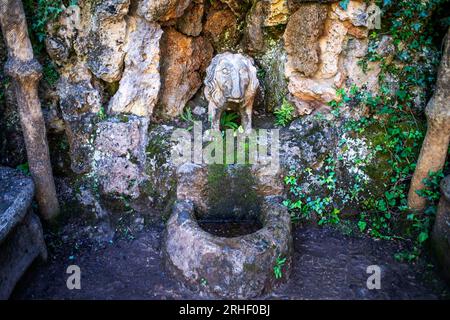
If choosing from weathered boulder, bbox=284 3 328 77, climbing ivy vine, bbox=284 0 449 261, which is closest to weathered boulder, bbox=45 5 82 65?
weathered boulder, bbox=284 3 328 77

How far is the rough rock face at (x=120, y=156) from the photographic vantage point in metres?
5.50

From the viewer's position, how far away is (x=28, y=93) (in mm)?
4711

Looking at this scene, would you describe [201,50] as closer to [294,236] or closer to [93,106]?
[93,106]

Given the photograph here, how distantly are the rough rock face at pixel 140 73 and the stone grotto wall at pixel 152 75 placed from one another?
13 millimetres

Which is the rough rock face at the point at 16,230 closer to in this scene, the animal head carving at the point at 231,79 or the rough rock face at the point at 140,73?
the rough rock face at the point at 140,73

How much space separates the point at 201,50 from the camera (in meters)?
6.29

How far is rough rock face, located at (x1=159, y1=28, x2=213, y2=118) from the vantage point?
19.4 feet

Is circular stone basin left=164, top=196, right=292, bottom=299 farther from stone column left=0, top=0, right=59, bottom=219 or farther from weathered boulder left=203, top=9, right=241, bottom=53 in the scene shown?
weathered boulder left=203, top=9, right=241, bottom=53

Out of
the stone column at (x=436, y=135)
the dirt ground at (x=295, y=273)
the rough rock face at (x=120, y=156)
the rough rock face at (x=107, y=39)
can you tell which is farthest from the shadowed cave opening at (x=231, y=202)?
the stone column at (x=436, y=135)

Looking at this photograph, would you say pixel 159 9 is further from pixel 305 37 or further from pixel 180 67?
pixel 305 37
